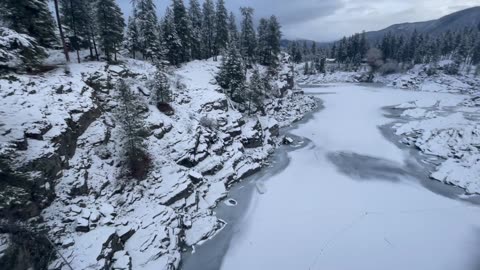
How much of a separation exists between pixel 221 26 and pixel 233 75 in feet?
61.7

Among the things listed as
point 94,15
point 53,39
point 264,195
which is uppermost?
point 94,15

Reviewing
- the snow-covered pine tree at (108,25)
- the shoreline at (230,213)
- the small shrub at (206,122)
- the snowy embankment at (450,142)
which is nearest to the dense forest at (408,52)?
the snowy embankment at (450,142)

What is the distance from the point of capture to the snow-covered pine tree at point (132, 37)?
43.6m

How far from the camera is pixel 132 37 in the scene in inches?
1751

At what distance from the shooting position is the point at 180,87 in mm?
36844

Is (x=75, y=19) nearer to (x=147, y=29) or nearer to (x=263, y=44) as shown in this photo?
(x=147, y=29)

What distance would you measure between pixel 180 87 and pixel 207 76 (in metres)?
8.40

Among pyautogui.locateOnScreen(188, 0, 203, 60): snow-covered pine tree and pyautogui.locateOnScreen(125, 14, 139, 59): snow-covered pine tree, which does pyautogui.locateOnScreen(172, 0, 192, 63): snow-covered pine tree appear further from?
pyautogui.locateOnScreen(125, 14, 139, 59): snow-covered pine tree

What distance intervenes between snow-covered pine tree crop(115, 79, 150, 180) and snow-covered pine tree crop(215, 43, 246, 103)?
873 inches

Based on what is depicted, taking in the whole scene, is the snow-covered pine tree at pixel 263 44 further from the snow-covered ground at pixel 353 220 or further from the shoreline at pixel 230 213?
the snow-covered ground at pixel 353 220

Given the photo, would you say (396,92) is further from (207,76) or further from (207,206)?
(207,206)

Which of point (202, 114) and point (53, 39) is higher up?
point (53, 39)

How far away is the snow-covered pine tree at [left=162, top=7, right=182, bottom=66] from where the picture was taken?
44469 mm

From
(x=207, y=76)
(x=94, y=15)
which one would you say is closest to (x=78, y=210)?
(x=94, y=15)
